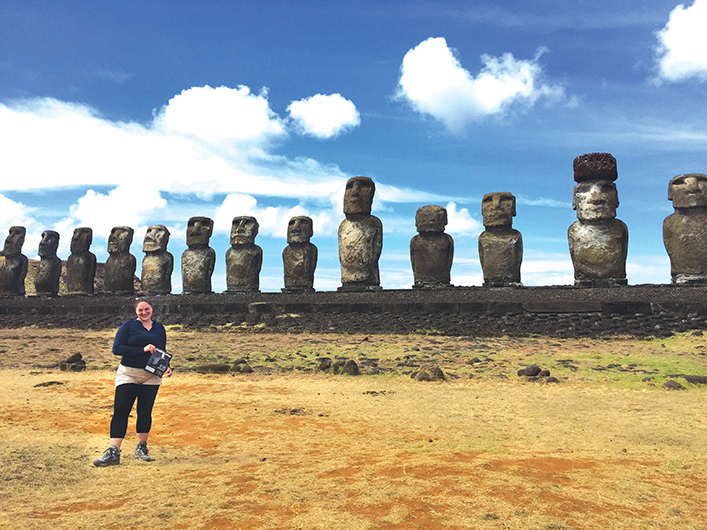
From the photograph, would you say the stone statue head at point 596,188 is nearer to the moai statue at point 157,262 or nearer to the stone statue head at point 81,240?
the moai statue at point 157,262

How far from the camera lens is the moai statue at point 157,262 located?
18.9 m

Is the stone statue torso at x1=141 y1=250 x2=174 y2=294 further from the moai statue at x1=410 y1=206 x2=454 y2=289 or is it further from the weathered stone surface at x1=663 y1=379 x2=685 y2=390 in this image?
the weathered stone surface at x1=663 y1=379 x2=685 y2=390

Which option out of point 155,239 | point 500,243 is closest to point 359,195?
point 500,243

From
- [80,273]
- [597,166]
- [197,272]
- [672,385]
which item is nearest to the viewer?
[672,385]

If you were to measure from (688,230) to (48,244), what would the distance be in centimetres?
2124

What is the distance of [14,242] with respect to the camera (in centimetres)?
2209

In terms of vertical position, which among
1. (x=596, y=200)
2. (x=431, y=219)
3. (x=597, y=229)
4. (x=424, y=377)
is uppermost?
(x=596, y=200)

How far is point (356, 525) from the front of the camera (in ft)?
10.2

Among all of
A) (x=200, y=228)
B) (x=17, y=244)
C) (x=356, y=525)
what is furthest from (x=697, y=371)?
(x=17, y=244)

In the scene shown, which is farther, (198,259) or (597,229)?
(198,259)

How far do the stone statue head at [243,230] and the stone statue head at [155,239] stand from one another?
9.44ft

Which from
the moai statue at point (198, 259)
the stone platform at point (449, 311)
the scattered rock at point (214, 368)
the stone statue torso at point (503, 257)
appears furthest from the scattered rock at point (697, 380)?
the moai statue at point (198, 259)

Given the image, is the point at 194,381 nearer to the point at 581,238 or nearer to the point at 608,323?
the point at 608,323

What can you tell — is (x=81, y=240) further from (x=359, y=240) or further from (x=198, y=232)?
(x=359, y=240)
